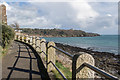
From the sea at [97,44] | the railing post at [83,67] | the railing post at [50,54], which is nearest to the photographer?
the railing post at [83,67]

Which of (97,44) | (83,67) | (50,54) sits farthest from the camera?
(97,44)

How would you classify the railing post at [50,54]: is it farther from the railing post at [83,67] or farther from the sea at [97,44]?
the sea at [97,44]

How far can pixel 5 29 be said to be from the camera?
28.6ft

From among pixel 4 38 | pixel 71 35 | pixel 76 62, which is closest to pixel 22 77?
pixel 76 62

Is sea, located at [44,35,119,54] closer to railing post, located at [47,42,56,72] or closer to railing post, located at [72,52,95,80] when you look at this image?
railing post, located at [47,42,56,72]

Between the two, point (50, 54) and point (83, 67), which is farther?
point (50, 54)

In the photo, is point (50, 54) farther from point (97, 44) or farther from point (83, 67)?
point (97, 44)

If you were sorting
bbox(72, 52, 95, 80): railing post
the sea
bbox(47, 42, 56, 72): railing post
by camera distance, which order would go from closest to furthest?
bbox(72, 52, 95, 80): railing post < bbox(47, 42, 56, 72): railing post < the sea

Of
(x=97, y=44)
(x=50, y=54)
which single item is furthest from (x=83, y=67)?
(x=97, y=44)

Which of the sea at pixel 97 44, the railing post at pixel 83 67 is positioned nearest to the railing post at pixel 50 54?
the railing post at pixel 83 67

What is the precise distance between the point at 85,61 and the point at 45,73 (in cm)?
→ 352

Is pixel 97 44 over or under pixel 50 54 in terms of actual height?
under

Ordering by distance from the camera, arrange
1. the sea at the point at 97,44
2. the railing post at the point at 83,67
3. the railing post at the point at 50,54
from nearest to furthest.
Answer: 1. the railing post at the point at 83,67
2. the railing post at the point at 50,54
3. the sea at the point at 97,44

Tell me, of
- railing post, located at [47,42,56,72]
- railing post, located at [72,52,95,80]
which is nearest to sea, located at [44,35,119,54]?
railing post, located at [47,42,56,72]
